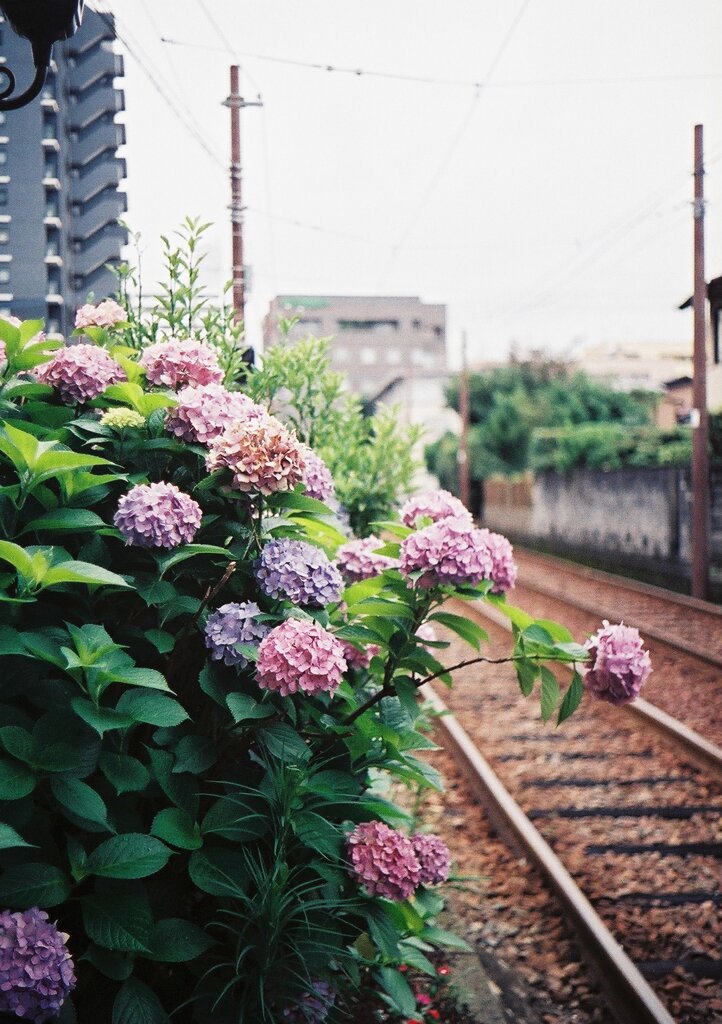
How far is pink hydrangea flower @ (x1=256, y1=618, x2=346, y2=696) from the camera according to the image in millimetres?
2047

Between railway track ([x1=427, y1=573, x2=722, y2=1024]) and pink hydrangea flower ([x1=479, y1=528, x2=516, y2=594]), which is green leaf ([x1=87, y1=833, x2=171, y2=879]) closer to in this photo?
pink hydrangea flower ([x1=479, y1=528, x2=516, y2=594])

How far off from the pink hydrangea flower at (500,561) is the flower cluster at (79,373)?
1.14 m

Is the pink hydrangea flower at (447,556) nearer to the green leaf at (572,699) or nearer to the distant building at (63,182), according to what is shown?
the green leaf at (572,699)

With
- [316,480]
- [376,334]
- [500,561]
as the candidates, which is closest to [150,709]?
[316,480]

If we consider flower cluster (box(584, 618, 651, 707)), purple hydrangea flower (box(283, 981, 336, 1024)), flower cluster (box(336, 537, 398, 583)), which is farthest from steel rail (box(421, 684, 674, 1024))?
purple hydrangea flower (box(283, 981, 336, 1024))

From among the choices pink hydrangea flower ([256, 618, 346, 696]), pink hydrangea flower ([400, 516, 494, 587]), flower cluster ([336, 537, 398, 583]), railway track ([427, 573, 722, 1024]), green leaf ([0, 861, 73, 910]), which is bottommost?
railway track ([427, 573, 722, 1024])

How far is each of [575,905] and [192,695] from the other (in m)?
2.68

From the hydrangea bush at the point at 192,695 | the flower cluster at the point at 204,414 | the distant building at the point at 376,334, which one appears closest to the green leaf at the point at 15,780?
the hydrangea bush at the point at 192,695

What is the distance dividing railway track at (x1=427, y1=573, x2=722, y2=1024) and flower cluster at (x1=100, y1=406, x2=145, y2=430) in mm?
2814

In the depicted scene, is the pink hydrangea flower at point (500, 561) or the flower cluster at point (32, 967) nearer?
the flower cluster at point (32, 967)

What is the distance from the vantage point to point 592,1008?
3.67 m

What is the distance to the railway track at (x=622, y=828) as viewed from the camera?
3.87 meters

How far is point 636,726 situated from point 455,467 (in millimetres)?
37489

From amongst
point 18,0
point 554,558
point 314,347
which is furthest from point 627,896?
point 554,558
